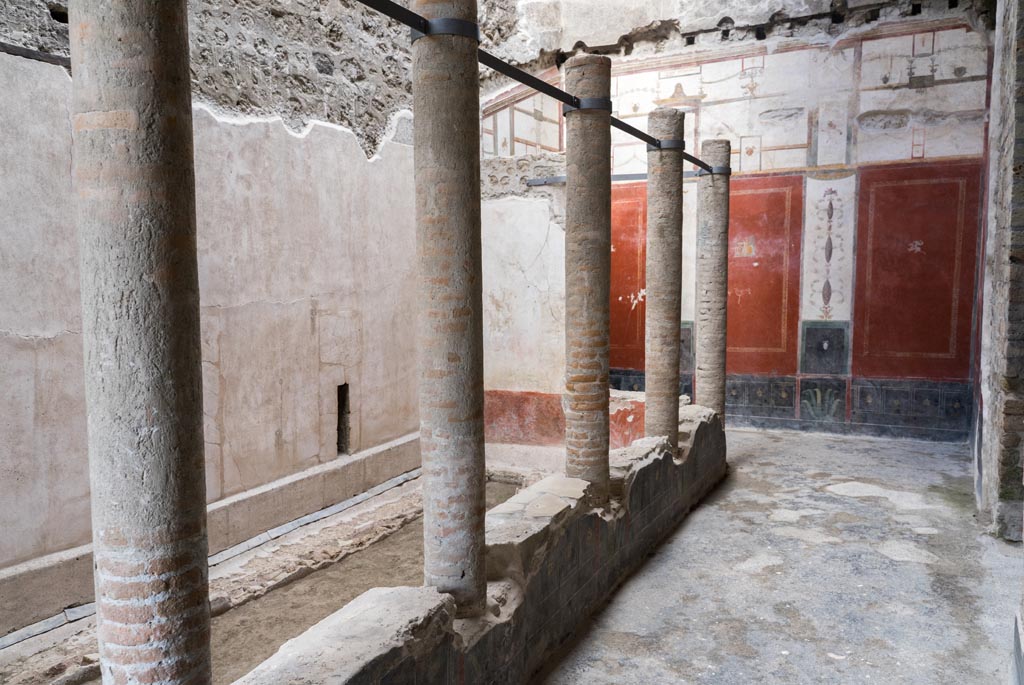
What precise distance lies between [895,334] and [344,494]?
620 centimetres

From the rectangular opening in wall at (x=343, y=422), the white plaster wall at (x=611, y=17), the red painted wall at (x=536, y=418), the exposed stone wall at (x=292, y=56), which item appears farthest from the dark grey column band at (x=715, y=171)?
the rectangular opening in wall at (x=343, y=422)

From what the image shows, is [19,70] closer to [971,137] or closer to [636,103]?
[636,103]

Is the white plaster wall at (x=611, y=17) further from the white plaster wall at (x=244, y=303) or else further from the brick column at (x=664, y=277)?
the brick column at (x=664, y=277)

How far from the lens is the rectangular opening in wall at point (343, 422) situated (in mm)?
7277

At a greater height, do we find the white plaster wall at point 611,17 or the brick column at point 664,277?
the white plaster wall at point 611,17

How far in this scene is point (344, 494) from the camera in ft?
23.6

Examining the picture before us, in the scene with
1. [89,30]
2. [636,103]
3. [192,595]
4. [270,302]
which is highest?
[636,103]

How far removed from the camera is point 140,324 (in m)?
1.79

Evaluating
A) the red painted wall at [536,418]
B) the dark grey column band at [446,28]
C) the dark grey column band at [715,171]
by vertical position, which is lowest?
the red painted wall at [536,418]

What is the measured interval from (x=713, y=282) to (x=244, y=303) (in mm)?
4271

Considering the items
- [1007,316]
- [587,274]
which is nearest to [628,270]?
[1007,316]

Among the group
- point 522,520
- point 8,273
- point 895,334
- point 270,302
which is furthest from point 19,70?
point 895,334

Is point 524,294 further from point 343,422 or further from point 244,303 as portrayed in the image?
point 244,303

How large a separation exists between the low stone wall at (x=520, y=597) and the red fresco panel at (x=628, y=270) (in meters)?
3.86
